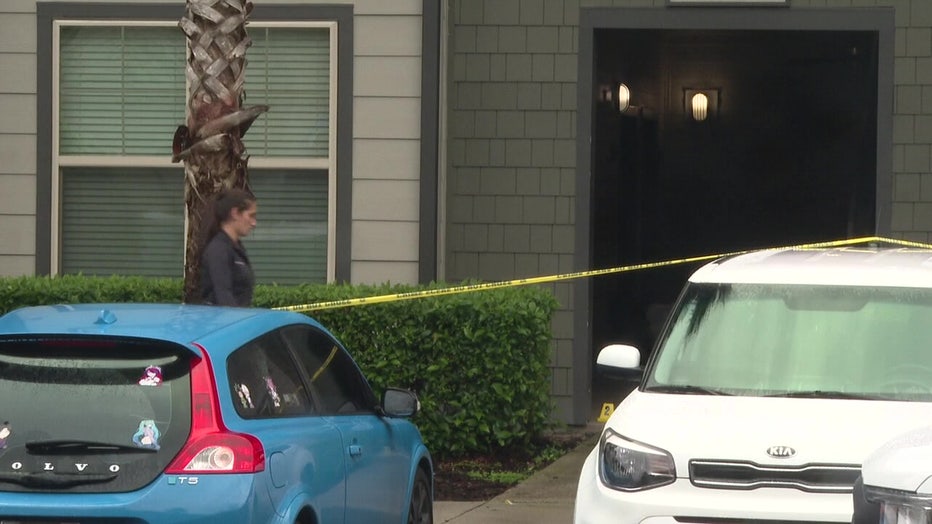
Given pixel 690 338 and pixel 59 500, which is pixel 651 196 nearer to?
pixel 690 338

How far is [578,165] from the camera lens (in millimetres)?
12422

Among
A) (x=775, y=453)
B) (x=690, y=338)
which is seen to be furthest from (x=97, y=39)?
(x=775, y=453)

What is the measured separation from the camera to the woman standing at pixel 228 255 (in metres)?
8.38

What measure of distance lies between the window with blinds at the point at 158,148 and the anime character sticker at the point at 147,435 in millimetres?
6818

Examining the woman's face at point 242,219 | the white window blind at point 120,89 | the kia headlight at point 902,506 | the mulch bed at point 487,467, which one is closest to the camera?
the kia headlight at point 902,506

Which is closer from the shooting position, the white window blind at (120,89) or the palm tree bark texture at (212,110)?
the palm tree bark texture at (212,110)

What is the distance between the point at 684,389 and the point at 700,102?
41.1 ft

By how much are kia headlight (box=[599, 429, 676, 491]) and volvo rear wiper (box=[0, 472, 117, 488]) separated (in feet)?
6.68

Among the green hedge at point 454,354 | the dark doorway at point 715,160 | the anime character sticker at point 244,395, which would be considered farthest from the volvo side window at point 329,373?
the dark doorway at point 715,160

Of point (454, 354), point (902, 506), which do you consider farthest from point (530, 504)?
point (902, 506)

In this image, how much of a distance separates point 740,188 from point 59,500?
1543 centimetres

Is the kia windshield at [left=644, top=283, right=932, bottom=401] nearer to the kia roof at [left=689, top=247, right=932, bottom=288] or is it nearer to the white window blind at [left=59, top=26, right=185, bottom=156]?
the kia roof at [left=689, top=247, right=932, bottom=288]

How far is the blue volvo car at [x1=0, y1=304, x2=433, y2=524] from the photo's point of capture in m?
5.05

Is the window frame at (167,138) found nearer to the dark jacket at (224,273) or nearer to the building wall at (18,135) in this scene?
the building wall at (18,135)
